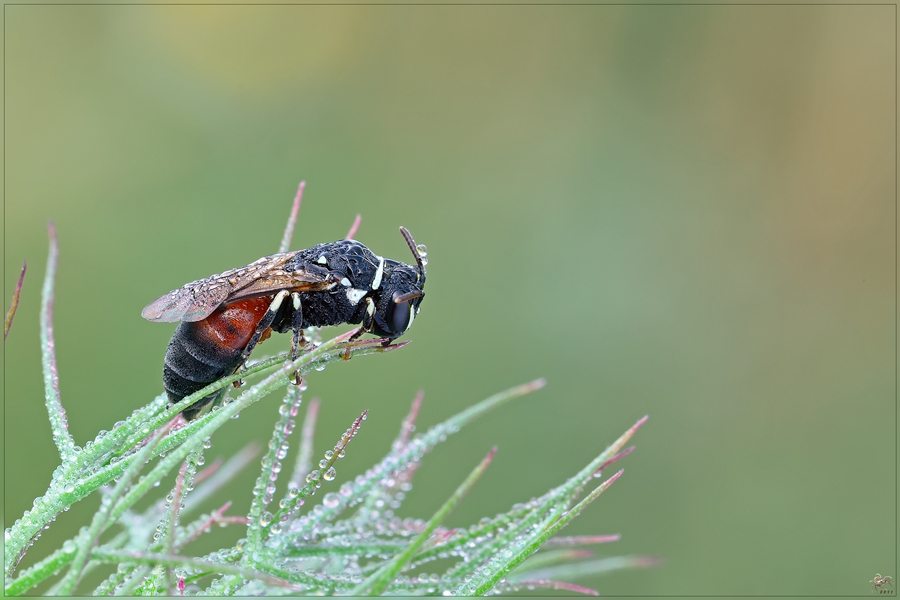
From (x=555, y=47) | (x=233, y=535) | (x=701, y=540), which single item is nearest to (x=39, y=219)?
(x=233, y=535)

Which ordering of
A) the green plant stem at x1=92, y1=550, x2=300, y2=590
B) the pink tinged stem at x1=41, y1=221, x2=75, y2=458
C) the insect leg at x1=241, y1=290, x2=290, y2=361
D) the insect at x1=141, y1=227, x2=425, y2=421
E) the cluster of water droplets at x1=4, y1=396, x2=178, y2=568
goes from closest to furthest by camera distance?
the green plant stem at x1=92, y1=550, x2=300, y2=590, the cluster of water droplets at x1=4, y1=396, x2=178, y2=568, the pink tinged stem at x1=41, y1=221, x2=75, y2=458, the insect at x1=141, y1=227, x2=425, y2=421, the insect leg at x1=241, y1=290, x2=290, y2=361

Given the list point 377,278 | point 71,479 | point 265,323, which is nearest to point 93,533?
point 71,479

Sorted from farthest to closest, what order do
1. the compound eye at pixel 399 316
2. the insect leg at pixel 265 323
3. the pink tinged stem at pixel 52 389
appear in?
the compound eye at pixel 399 316 → the insect leg at pixel 265 323 → the pink tinged stem at pixel 52 389

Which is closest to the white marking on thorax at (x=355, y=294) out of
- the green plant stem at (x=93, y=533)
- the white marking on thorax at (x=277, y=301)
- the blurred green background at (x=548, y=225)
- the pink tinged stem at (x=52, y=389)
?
the white marking on thorax at (x=277, y=301)

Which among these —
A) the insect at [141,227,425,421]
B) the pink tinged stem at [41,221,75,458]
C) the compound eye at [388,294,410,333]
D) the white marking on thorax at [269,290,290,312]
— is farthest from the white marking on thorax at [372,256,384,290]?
the pink tinged stem at [41,221,75,458]

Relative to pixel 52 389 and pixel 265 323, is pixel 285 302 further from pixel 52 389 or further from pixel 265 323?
pixel 52 389

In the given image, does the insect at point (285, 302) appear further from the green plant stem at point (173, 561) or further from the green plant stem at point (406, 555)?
the green plant stem at point (406, 555)

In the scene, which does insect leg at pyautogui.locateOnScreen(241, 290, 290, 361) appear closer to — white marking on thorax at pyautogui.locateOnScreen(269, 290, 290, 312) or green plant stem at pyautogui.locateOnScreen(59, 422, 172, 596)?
white marking on thorax at pyautogui.locateOnScreen(269, 290, 290, 312)

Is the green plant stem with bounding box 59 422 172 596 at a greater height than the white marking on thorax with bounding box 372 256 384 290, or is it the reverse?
the white marking on thorax with bounding box 372 256 384 290
